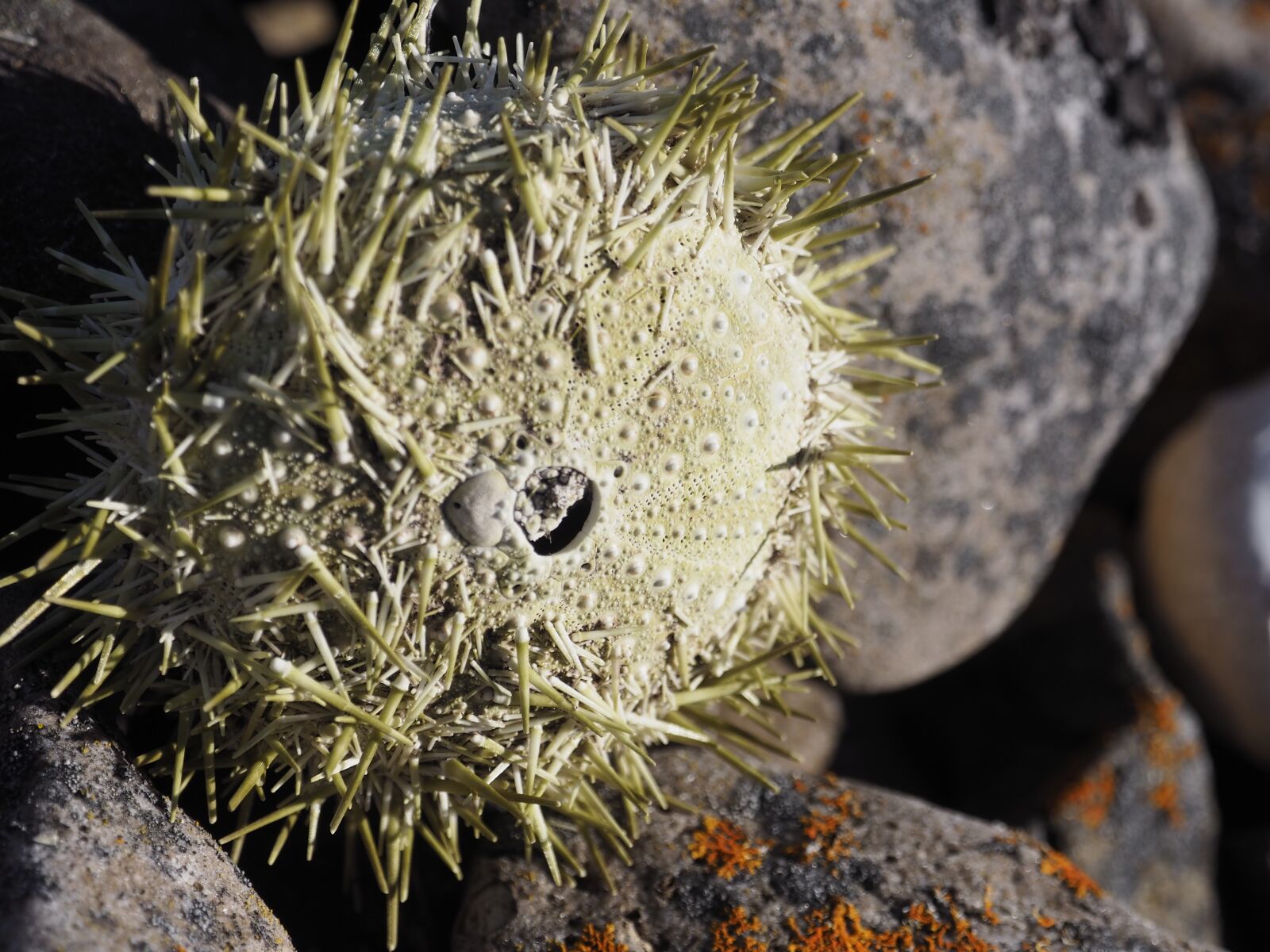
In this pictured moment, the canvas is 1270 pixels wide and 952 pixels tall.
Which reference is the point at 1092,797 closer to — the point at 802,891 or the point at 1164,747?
the point at 1164,747

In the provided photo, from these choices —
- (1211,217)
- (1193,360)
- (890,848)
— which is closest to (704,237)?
(890,848)

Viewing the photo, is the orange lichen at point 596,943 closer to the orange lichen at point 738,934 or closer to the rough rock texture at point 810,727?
the orange lichen at point 738,934

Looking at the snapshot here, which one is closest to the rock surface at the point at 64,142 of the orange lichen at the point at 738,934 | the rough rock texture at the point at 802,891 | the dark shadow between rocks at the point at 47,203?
the dark shadow between rocks at the point at 47,203

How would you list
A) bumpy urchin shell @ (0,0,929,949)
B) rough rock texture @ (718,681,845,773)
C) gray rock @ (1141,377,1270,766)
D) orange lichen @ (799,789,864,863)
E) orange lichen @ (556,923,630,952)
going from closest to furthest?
bumpy urchin shell @ (0,0,929,949) → orange lichen @ (556,923,630,952) → orange lichen @ (799,789,864,863) → rough rock texture @ (718,681,845,773) → gray rock @ (1141,377,1270,766)

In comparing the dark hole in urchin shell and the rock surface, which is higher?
the rock surface

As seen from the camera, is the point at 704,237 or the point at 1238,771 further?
the point at 1238,771

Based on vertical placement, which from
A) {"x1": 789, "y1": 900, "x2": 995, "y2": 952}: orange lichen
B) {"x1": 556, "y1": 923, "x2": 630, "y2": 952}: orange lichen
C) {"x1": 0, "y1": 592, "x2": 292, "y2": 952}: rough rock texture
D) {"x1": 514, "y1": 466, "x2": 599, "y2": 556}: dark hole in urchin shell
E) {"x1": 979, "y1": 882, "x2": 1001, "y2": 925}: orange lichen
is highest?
{"x1": 514, "y1": 466, "x2": 599, "y2": 556}: dark hole in urchin shell

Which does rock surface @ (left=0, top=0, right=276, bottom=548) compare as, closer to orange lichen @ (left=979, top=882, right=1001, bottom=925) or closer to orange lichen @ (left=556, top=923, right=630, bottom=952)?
orange lichen @ (left=556, top=923, right=630, bottom=952)

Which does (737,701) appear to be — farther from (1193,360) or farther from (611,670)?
(1193,360)

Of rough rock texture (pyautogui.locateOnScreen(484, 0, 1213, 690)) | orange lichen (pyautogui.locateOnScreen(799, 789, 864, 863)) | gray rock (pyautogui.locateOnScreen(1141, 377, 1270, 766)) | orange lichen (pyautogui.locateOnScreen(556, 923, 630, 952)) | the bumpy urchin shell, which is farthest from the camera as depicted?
gray rock (pyautogui.locateOnScreen(1141, 377, 1270, 766))

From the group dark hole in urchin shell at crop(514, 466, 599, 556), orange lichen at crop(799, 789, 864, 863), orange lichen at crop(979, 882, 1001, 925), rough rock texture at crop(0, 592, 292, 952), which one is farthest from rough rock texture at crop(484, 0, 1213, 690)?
rough rock texture at crop(0, 592, 292, 952)
